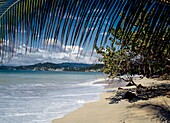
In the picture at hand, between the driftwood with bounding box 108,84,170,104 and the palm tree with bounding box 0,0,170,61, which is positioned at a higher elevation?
the palm tree with bounding box 0,0,170,61

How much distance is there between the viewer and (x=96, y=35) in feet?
4.73

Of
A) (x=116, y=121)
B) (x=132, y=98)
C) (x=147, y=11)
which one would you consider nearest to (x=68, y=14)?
(x=147, y=11)

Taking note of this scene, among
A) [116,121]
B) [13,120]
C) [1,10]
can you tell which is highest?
[1,10]

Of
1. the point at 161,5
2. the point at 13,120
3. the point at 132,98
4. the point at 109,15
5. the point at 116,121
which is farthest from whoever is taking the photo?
the point at 132,98

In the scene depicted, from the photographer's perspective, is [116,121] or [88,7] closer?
[88,7]

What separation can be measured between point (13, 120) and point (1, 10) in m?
10.1

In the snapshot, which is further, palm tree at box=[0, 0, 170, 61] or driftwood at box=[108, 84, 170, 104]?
driftwood at box=[108, 84, 170, 104]

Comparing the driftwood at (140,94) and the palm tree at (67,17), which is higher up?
the palm tree at (67,17)

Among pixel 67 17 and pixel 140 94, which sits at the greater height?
pixel 67 17

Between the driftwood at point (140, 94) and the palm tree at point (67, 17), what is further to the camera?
the driftwood at point (140, 94)

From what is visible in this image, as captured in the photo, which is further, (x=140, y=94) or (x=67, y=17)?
(x=140, y=94)

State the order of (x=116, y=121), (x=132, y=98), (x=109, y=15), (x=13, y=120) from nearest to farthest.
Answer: (x=109, y=15) < (x=116, y=121) < (x=13, y=120) < (x=132, y=98)

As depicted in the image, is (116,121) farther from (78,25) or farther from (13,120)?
(78,25)

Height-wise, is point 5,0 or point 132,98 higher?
point 5,0
